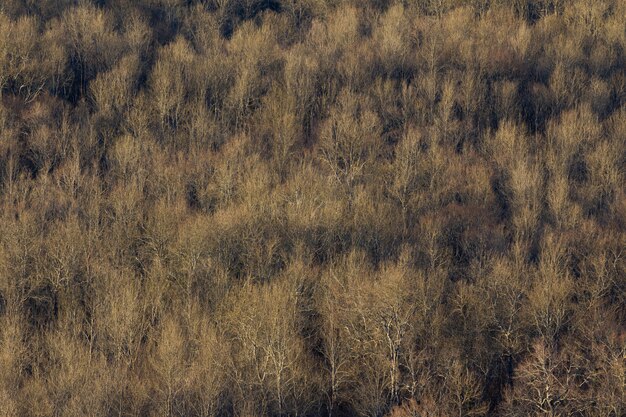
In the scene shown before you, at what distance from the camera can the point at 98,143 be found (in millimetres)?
48156

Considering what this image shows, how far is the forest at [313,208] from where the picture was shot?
27781mm

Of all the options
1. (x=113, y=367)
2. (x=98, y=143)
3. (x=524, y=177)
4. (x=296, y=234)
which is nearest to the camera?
(x=113, y=367)

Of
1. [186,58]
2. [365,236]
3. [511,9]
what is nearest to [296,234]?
[365,236]

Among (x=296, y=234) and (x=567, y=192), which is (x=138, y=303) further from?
(x=567, y=192)

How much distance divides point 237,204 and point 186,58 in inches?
850

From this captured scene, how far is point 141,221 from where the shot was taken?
3781 centimetres

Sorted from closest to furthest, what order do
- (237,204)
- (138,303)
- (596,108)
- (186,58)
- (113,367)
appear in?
1. (113,367)
2. (138,303)
3. (237,204)
4. (596,108)
5. (186,58)

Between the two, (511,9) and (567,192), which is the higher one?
(511,9)

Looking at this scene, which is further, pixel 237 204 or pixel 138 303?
pixel 237 204

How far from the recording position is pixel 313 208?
37.5 m

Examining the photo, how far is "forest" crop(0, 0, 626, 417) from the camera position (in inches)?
1094

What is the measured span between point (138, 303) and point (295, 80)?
27502mm

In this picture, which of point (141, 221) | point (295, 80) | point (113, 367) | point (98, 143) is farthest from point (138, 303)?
point (295, 80)

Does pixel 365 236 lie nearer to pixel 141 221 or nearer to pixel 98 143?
pixel 141 221
